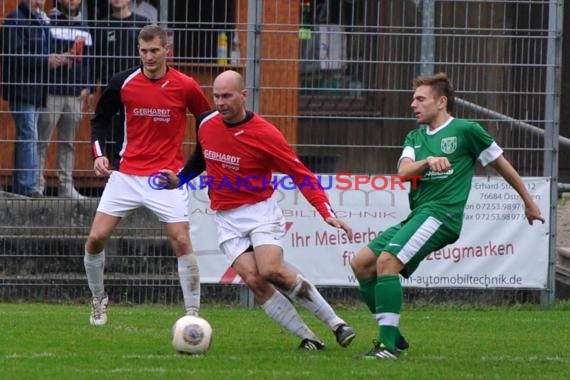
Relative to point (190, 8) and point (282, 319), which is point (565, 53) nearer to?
point (190, 8)

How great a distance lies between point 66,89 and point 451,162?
5.77 metres

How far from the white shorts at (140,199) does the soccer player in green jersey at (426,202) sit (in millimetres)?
2041

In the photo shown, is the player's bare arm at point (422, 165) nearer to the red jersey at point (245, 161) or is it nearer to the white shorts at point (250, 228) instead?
the red jersey at point (245, 161)

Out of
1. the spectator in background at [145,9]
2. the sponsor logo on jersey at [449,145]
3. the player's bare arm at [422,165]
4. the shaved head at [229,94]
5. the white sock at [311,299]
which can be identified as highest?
the spectator in background at [145,9]

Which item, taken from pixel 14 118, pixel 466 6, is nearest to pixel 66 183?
pixel 14 118

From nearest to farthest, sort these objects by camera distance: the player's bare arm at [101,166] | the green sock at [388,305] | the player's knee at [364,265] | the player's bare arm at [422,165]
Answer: the player's bare arm at [422,165] → the green sock at [388,305] → the player's knee at [364,265] → the player's bare arm at [101,166]

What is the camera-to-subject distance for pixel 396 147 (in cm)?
1351

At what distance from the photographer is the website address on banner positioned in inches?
521

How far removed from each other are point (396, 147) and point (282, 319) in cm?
493

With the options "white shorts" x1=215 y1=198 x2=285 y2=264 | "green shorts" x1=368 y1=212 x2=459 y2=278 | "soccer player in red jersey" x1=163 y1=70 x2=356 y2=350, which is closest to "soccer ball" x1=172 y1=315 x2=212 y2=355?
"soccer player in red jersey" x1=163 y1=70 x2=356 y2=350

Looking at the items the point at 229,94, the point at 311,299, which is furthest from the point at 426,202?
the point at 229,94

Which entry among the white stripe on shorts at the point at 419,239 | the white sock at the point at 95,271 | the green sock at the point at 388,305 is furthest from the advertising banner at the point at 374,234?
the green sock at the point at 388,305

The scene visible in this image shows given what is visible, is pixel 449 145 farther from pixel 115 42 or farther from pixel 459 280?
pixel 115 42

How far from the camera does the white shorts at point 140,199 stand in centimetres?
1041
